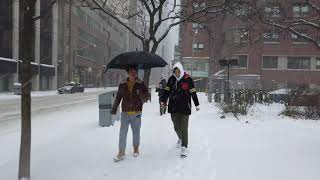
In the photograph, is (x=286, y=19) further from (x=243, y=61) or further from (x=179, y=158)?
(x=243, y=61)

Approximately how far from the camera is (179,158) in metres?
9.45

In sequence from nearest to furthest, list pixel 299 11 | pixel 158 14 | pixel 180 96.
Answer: pixel 180 96 → pixel 158 14 → pixel 299 11

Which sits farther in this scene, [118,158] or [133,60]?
[133,60]

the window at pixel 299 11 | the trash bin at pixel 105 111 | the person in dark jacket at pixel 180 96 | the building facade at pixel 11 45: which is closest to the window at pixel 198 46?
the building facade at pixel 11 45

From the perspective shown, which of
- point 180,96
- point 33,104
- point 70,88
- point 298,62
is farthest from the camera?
point 298,62

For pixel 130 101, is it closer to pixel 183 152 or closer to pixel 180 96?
pixel 180 96

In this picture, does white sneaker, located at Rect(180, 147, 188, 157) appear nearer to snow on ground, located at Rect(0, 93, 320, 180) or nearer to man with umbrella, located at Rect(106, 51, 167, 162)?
snow on ground, located at Rect(0, 93, 320, 180)

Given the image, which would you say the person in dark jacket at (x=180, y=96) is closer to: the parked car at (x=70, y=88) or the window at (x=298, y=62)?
the parked car at (x=70, y=88)

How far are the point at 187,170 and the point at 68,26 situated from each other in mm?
76397

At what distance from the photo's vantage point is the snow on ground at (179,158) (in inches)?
325

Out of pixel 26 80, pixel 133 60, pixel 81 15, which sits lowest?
pixel 26 80

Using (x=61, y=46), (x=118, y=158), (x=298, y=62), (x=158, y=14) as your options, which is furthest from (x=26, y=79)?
(x=298, y=62)

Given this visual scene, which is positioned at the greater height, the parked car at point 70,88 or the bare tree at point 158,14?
the bare tree at point 158,14

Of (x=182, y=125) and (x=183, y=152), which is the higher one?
(x=182, y=125)
